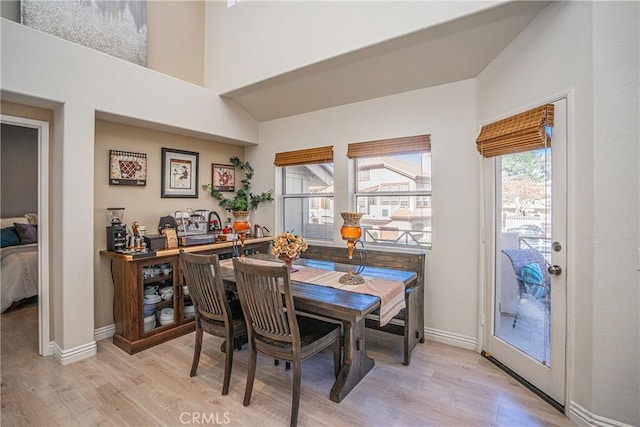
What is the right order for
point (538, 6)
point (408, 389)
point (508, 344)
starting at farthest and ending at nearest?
point (508, 344), point (408, 389), point (538, 6)

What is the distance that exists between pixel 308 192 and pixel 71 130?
2623 mm

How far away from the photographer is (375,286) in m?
2.21

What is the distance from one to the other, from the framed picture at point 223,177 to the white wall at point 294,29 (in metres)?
1.07

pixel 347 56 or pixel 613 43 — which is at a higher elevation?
pixel 347 56

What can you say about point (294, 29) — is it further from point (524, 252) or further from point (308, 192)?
point (524, 252)

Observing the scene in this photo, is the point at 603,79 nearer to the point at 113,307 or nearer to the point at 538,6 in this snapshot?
the point at 538,6

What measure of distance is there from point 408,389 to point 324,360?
0.77 meters

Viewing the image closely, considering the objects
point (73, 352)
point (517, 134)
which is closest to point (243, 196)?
point (73, 352)

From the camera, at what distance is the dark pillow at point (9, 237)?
4250 millimetres

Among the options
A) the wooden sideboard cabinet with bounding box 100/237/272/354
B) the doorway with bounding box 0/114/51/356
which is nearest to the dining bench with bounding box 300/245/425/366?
the wooden sideboard cabinet with bounding box 100/237/272/354

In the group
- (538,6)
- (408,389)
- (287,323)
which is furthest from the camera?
(408,389)

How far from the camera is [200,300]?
2.33 m

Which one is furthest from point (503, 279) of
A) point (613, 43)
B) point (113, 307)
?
point (113, 307)

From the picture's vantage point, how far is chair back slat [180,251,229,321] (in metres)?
2.12
